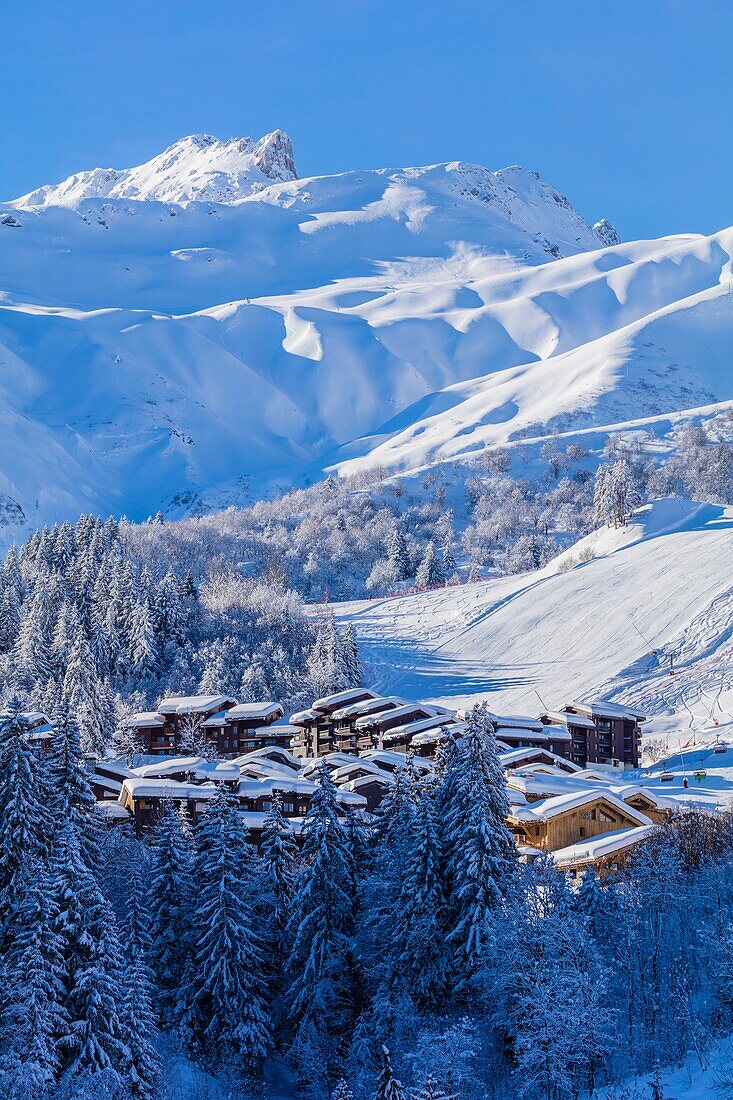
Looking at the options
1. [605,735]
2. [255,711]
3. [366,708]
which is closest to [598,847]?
[605,735]

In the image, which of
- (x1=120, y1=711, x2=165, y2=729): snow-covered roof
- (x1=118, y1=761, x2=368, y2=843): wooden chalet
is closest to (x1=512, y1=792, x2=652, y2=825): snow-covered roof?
(x1=118, y1=761, x2=368, y2=843): wooden chalet

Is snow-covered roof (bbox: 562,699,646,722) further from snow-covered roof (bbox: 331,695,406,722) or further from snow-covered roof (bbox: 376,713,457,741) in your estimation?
snow-covered roof (bbox: 331,695,406,722)

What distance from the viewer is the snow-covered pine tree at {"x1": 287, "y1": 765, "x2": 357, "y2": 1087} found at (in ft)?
128

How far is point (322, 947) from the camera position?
40.0 meters

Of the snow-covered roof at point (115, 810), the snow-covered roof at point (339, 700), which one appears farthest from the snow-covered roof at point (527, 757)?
the snow-covered roof at point (115, 810)

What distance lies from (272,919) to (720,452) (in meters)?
152

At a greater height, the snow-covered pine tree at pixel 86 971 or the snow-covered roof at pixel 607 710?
the snow-covered pine tree at pixel 86 971

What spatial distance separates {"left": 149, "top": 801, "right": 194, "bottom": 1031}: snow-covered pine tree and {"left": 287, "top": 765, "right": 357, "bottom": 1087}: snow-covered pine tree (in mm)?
→ 3285

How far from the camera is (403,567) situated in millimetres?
155375

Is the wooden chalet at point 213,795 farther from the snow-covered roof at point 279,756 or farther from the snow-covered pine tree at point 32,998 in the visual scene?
the snow-covered pine tree at point 32,998

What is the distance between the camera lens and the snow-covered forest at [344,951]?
1337 inches

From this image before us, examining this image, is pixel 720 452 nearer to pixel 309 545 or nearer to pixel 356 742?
pixel 309 545

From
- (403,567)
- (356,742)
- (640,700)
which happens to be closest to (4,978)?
(356,742)

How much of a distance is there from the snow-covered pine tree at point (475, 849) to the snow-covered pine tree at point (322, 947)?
3480 mm
